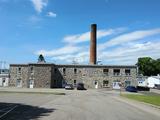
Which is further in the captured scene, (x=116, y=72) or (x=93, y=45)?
(x=93, y=45)

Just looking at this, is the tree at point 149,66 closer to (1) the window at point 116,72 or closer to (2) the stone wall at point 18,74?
(1) the window at point 116,72

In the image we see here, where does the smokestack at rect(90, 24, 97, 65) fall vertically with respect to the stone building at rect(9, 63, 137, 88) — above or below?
above

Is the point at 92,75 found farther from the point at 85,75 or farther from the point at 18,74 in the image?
the point at 18,74

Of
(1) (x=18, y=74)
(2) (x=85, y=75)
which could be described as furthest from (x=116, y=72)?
(1) (x=18, y=74)

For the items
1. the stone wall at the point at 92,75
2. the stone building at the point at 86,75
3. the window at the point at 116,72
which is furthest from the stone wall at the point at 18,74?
the window at the point at 116,72

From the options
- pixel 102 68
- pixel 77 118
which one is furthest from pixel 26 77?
pixel 77 118

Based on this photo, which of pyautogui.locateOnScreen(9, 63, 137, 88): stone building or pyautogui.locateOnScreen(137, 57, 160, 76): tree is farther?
pyautogui.locateOnScreen(137, 57, 160, 76): tree

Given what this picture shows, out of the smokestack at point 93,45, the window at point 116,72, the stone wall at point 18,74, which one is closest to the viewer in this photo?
the window at point 116,72

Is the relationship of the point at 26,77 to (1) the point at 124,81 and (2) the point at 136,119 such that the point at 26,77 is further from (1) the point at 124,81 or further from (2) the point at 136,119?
(2) the point at 136,119

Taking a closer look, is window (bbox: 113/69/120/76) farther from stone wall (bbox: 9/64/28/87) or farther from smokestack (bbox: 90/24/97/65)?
stone wall (bbox: 9/64/28/87)

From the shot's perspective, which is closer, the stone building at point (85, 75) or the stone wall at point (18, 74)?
the stone building at point (85, 75)

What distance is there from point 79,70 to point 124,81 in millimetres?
11821

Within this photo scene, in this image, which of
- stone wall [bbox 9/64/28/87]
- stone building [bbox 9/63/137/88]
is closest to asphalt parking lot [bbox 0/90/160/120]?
stone building [bbox 9/63/137/88]

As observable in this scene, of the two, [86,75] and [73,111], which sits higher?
[86,75]
